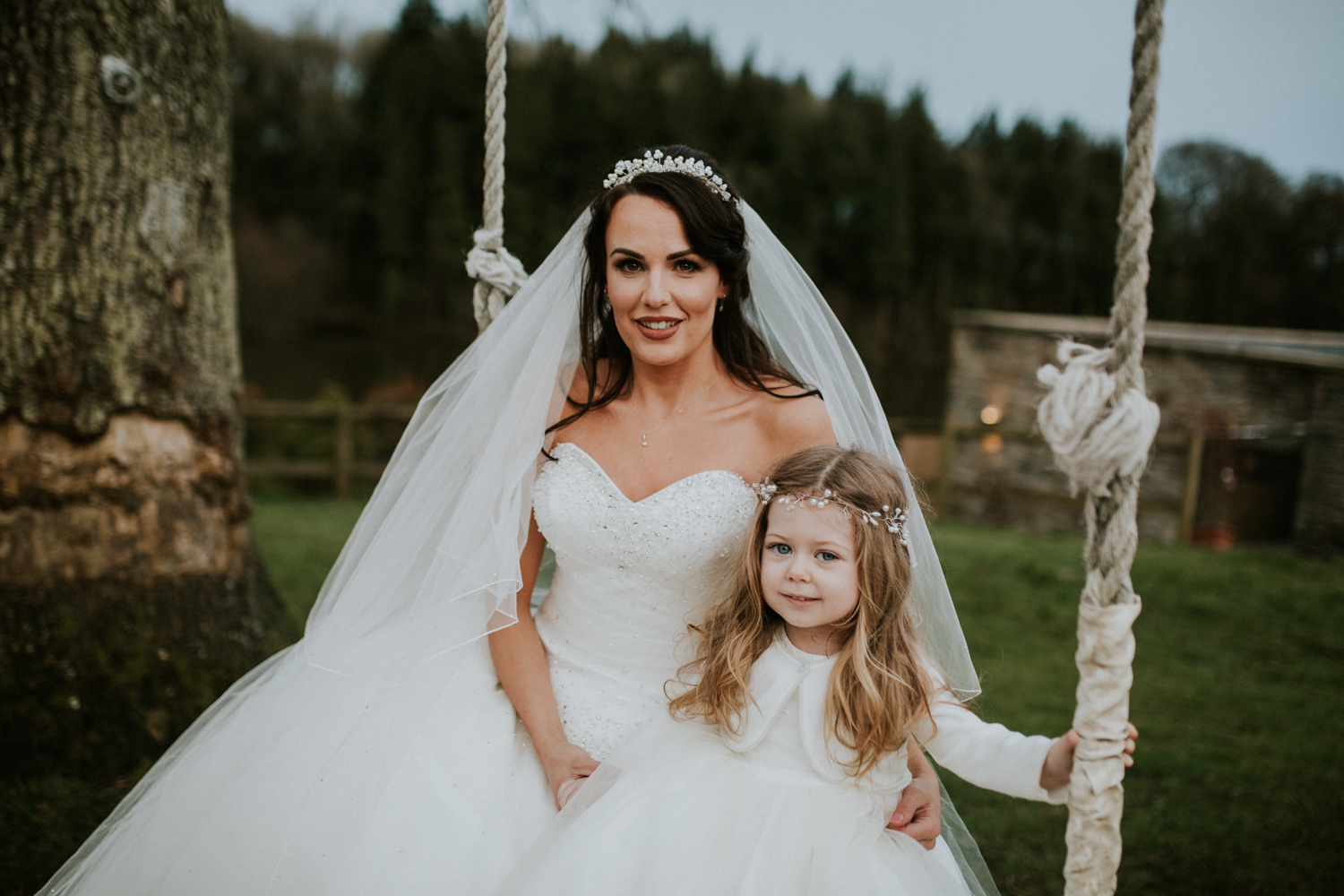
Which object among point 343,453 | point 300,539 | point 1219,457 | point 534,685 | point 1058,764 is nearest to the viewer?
point 1058,764

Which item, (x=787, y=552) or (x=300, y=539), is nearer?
(x=787, y=552)

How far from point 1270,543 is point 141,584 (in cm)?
1141

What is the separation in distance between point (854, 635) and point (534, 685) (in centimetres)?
72

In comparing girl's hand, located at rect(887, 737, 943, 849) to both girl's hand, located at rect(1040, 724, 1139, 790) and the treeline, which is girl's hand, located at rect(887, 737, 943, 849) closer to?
girl's hand, located at rect(1040, 724, 1139, 790)

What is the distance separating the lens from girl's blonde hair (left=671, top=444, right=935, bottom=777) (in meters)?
1.34

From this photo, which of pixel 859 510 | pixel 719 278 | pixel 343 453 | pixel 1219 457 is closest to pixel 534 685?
pixel 859 510

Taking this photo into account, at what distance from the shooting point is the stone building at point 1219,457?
28.4 ft

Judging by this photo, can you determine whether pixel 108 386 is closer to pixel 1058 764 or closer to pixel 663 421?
pixel 663 421

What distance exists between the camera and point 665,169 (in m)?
1.79

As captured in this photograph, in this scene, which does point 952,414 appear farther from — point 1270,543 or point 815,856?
point 815,856

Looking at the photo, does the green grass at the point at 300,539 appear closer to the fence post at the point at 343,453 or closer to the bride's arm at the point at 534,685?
the fence post at the point at 343,453

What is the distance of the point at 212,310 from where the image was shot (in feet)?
7.87

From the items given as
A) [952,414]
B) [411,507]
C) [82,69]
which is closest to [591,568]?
[411,507]

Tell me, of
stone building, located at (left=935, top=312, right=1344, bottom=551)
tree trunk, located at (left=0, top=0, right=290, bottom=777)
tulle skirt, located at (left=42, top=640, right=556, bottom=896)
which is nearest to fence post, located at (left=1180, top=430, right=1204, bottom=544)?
stone building, located at (left=935, top=312, right=1344, bottom=551)
